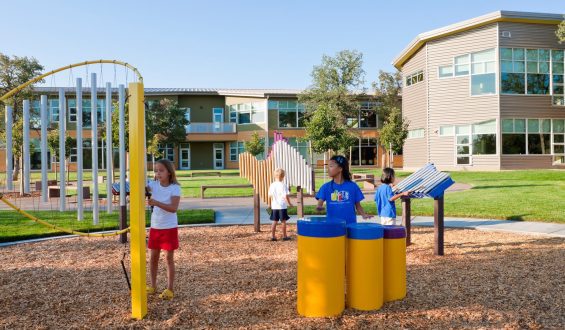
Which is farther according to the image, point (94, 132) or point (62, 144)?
point (94, 132)

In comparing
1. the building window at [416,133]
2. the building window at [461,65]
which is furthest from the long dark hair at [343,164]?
the building window at [416,133]

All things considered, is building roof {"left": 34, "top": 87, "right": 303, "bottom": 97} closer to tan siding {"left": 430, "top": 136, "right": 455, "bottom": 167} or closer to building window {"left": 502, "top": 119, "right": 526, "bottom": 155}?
tan siding {"left": 430, "top": 136, "right": 455, "bottom": 167}

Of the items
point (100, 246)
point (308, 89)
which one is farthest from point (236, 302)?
point (308, 89)

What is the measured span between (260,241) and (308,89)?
118ft

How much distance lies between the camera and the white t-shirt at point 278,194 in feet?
31.2

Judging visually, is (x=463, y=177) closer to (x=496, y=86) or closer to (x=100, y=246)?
(x=496, y=86)

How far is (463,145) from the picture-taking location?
29.9 meters

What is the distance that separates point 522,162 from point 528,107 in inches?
134

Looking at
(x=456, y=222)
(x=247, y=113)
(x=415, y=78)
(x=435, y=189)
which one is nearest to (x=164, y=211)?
(x=435, y=189)

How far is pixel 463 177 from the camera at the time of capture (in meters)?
25.6

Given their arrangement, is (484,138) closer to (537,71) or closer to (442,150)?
(442,150)

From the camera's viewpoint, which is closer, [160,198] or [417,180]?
[160,198]

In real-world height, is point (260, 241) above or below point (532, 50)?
below

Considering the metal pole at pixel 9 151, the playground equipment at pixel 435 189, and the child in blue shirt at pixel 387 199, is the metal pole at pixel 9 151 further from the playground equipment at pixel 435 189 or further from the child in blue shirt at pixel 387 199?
the playground equipment at pixel 435 189
